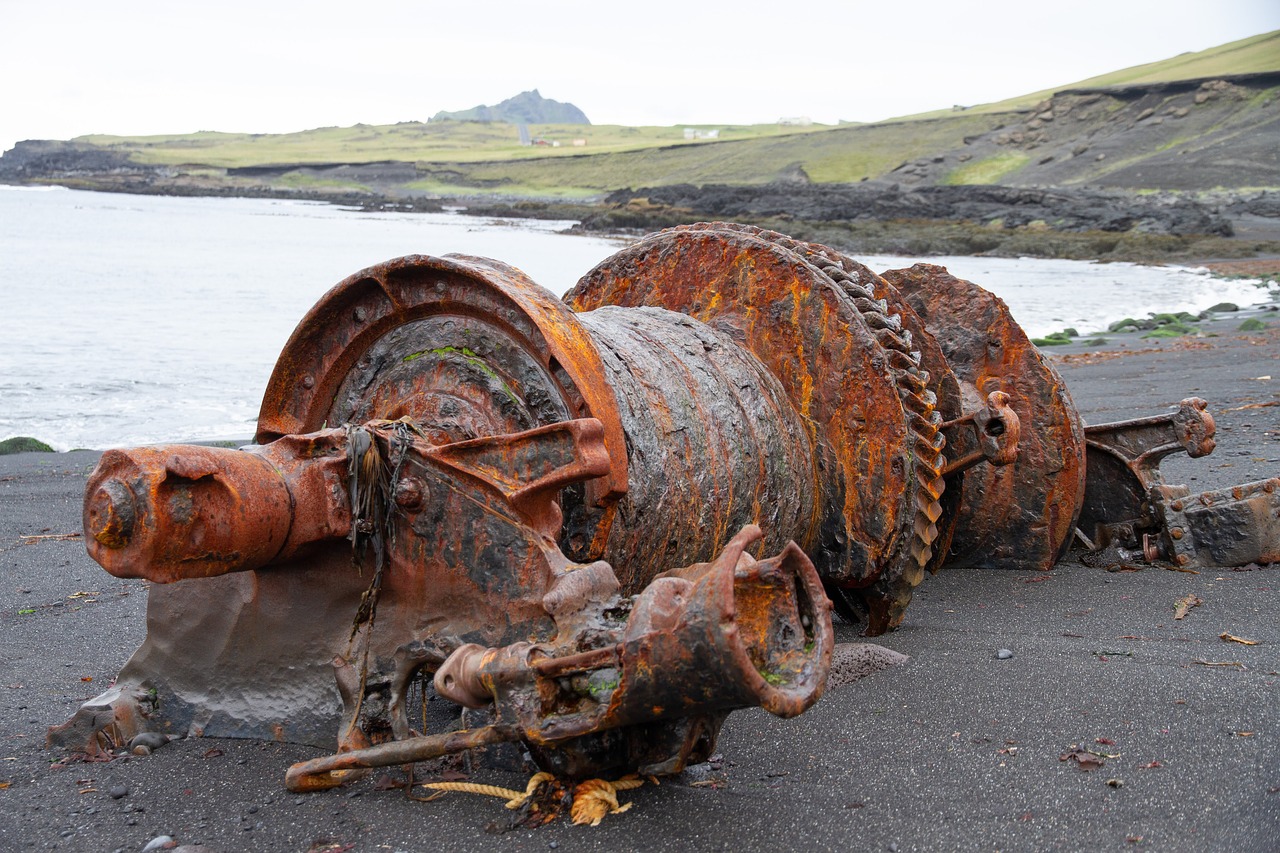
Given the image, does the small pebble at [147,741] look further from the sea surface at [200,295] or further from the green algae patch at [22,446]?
the sea surface at [200,295]

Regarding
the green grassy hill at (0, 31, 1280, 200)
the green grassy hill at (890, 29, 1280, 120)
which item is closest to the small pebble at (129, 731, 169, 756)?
the green grassy hill at (0, 31, 1280, 200)

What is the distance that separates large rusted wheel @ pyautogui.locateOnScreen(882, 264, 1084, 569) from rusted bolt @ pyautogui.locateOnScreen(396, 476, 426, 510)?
2672 millimetres

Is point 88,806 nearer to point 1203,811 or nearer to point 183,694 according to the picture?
point 183,694

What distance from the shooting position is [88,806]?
282 centimetres

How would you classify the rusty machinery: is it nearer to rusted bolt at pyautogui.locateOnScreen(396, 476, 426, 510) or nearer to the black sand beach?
rusted bolt at pyautogui.locateOnScreen(396, 476, 426, 510)

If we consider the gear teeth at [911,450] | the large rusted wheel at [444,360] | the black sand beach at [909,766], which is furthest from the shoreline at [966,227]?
the large rusted wheel at [444,360]

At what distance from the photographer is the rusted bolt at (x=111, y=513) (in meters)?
2.53

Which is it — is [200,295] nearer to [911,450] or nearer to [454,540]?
[911,450]

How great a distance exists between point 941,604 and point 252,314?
19098 mm

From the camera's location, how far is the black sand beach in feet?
8.46

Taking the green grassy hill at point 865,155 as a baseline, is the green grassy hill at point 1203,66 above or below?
above

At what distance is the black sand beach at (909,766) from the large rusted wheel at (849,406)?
281mm

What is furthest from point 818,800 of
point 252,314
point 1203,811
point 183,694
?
point 252,314

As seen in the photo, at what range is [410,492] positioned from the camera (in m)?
2.85
